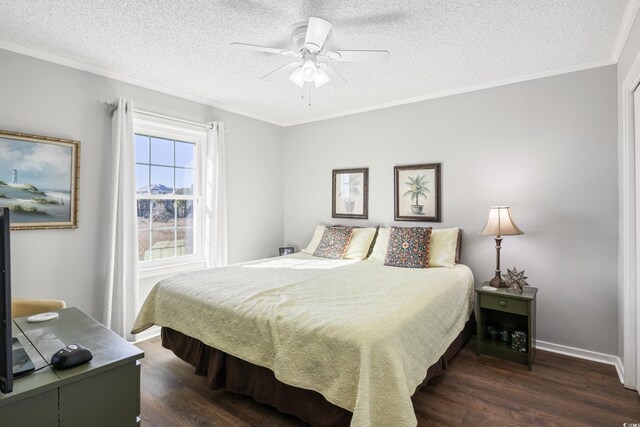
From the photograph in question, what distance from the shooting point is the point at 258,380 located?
2.09m

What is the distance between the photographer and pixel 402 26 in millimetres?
2250

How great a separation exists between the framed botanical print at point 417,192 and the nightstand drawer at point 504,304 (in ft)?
3.34

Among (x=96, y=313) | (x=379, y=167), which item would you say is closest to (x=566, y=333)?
(x=379, y=167)

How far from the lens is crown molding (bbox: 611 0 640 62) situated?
6.58ft

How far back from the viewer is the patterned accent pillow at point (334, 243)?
3.79m

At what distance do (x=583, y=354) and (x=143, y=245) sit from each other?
13.9 feet

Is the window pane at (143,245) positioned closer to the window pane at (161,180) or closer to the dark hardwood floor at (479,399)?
the window pane at (161,180)

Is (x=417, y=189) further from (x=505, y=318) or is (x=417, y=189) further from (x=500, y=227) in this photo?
(x=505, y=318)

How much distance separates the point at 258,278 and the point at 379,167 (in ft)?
6.85

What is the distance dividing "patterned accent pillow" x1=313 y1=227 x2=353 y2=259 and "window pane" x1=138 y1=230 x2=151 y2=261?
1.83 m

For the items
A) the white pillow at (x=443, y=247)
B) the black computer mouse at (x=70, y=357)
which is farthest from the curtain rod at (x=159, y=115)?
the white pillow at (x=443, y=247)

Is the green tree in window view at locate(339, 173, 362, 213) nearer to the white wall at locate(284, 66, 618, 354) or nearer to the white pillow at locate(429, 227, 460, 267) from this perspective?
the white wall at locate(284, 66, 618, 354)

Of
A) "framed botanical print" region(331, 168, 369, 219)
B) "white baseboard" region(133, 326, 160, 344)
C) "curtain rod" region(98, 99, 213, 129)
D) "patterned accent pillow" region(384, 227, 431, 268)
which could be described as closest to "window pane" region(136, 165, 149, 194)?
"curtain rod" region(98, 99, 213, 129)

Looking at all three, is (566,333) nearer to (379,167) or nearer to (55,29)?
(379,167)
